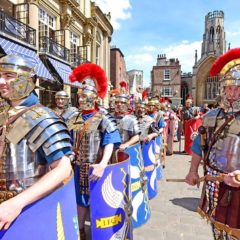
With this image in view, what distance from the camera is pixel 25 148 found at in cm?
162

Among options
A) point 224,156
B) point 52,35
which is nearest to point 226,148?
point 224,156

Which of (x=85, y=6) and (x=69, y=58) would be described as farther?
(x=85, y=6)

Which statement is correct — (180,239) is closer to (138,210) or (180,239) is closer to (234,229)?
(138,210)

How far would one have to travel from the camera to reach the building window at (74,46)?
1802cm

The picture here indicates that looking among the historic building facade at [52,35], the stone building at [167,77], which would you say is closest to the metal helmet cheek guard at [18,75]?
the historic building facade at [52,35]

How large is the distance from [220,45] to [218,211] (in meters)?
74.0

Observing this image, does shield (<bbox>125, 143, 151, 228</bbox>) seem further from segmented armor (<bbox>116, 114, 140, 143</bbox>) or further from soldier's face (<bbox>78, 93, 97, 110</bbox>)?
segmented armor (<bbox>116, 114, 140, 143</bbox>)

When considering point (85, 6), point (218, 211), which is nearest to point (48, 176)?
point (218, 211)

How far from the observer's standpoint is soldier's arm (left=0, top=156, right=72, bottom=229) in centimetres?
131

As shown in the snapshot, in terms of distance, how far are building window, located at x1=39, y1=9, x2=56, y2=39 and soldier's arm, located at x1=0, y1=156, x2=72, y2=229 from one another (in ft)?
45.8

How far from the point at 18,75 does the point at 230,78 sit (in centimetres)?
158

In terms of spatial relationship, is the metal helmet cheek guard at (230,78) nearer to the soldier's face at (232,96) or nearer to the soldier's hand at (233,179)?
the soldier's face at (232,96)

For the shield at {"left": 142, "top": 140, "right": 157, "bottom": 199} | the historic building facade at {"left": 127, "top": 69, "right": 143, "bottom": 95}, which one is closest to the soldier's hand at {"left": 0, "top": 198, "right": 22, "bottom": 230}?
the shield at {"left": 142, "top": 140, "right": 157, "bottom": 199}

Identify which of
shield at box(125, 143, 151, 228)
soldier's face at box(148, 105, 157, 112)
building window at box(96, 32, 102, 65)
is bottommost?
shield at box(125, 143, 151, 228)
